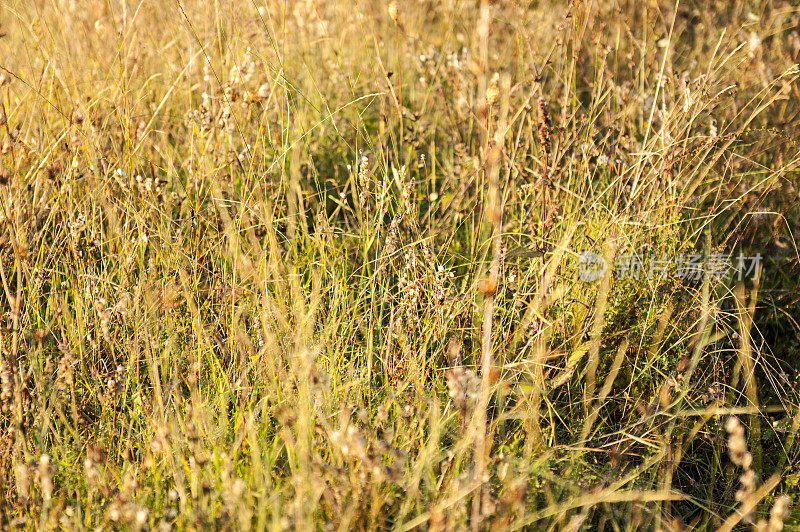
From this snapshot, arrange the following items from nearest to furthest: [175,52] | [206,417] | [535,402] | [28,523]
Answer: [28,523]
[206,417]
[535,402]
[175,52]

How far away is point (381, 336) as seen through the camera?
1.73m

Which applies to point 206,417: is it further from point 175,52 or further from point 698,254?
point 175,52

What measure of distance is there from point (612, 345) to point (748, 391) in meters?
0.37

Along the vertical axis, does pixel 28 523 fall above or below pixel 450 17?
below

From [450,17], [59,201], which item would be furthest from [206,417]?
[450,17]

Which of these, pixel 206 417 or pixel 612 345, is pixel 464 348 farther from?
pixel 206 417

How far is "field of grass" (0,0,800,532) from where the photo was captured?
1303mm

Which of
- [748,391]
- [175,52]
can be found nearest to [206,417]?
[748,391]

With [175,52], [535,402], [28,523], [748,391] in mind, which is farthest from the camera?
[175,52]

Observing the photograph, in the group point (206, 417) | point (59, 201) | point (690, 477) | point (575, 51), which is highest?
point (575, 51)

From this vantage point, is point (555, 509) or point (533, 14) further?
point (533, 14)

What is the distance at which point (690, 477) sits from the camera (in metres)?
1.63

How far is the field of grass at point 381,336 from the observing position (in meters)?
1.30

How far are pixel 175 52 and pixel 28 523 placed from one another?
201 cm
